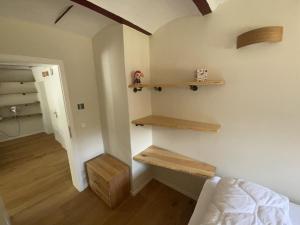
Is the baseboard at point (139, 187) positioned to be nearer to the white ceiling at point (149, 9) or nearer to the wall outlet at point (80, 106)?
the wall outlet at point (80, 106)

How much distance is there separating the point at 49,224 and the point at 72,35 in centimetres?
237

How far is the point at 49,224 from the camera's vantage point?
1.69 m

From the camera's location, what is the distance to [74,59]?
77.0 inches

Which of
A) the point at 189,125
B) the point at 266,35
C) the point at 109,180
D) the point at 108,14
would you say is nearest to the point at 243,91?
the point at 266,35

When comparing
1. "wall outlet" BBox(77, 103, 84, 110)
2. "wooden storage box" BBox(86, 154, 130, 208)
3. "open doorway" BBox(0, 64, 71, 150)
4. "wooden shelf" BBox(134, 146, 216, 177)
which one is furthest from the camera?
"open doorway" BBox(0, 64, 71, 150)

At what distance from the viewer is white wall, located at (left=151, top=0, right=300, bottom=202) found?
1.18m

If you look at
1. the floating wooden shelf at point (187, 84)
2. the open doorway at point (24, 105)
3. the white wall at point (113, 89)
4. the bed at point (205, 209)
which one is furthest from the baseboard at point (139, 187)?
the open doorway at point (24, 105)

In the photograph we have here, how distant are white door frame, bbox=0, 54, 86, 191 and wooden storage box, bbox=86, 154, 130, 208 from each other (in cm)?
15

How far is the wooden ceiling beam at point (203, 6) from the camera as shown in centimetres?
126

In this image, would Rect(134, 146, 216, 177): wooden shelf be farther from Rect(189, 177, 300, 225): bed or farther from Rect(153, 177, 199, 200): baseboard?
Rect(153, 177, 199, 200): baseboard

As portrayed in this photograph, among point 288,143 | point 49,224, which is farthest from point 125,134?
point 288,143

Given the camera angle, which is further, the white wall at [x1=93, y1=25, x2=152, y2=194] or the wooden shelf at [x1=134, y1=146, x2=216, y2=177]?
the white wall at [x1=93, y1=25, x2=152, y2=194]

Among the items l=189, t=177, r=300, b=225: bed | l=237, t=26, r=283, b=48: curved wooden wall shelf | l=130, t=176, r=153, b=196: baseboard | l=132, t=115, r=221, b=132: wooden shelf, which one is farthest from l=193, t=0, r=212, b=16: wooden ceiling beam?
l=130, t=176, r=153, b=196: baseboard

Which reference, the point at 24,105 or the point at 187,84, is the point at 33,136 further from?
the point at 187,84
